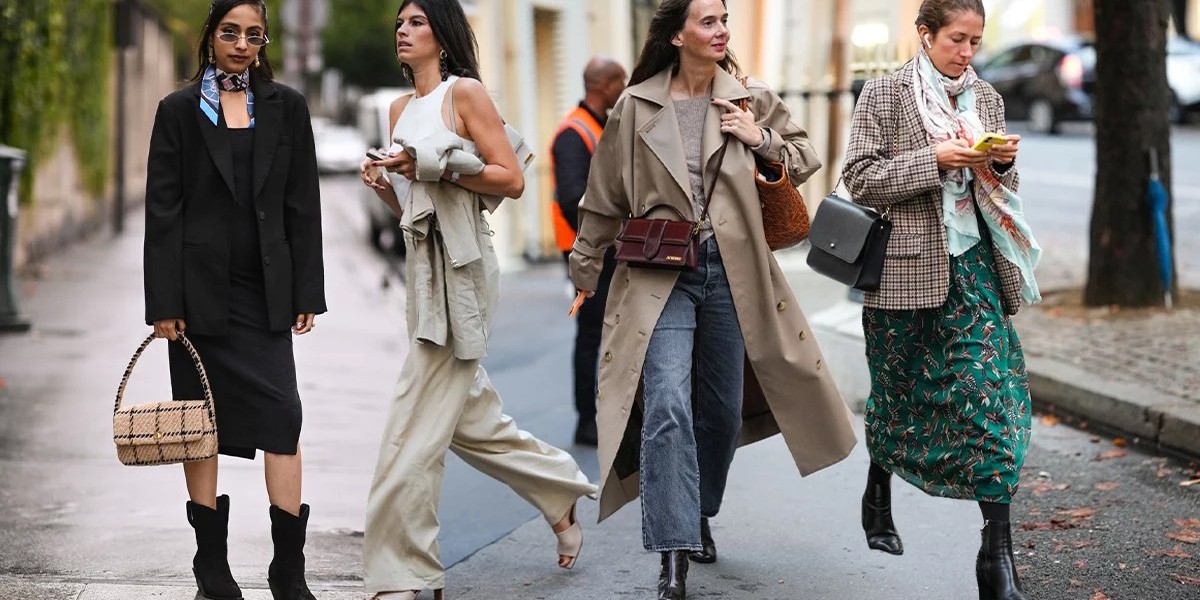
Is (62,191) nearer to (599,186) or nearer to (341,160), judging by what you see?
(599,186)

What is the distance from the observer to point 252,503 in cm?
639

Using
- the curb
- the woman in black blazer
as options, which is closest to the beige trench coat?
the woman in black blazer

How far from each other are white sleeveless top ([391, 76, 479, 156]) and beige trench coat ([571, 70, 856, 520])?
481 millimetres

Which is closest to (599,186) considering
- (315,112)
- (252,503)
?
(252,503)

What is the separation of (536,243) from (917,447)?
1225 centimetres

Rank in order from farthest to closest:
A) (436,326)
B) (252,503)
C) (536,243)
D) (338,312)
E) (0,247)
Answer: (536,243), (338,312), (0,247), (252,503), (436,326)

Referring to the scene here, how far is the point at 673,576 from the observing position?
4.79 m

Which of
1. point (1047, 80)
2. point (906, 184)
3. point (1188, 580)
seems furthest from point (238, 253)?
point (1047, 80)

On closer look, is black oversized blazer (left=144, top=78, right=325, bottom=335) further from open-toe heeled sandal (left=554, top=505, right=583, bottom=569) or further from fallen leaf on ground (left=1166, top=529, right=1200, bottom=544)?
fallen leaf on ground (left=1166, top=529, right=1200, bottom=544)

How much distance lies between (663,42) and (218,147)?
1410 millimetres

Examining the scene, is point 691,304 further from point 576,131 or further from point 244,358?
point 576,131

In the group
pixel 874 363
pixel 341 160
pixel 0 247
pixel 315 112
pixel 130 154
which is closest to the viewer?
pixel 874 363

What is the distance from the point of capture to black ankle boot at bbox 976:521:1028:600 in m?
4.69

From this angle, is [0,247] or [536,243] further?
[536,243]
